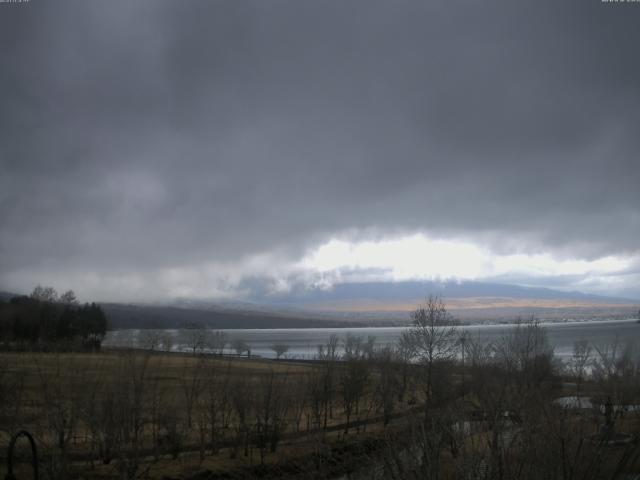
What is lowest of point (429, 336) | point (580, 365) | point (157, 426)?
point (157, 426)

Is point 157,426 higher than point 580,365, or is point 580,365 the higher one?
point 580,365

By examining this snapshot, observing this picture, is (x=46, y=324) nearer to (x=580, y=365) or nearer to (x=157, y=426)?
(x=157, y=426)

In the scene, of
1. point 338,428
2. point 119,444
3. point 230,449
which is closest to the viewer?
point 119,444

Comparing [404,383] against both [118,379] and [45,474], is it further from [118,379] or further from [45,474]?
[45,474]

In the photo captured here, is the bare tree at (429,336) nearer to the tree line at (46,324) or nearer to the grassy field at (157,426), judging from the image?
the grassy field at (157,426)

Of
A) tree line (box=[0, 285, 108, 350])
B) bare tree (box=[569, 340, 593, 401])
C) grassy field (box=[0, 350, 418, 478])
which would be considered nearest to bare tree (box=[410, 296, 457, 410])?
grassy field (box=[0, 350, 418, 478])

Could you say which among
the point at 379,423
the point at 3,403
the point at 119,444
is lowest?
the point at 379,423

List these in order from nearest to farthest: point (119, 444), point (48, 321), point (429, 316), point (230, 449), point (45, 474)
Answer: point (45, 474) < point (119, 444) < point (230, 449) < point (429, 316) < point (48, 321)

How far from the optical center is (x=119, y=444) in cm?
3159

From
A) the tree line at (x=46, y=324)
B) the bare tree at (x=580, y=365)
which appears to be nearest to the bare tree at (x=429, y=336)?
the bare tree at (x=580, y=365)

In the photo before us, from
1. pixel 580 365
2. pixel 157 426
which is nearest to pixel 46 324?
pixel 157 426

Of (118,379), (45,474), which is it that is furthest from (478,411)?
(118,379)

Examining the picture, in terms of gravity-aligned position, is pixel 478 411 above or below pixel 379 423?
above

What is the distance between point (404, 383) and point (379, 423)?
41.5 feet
